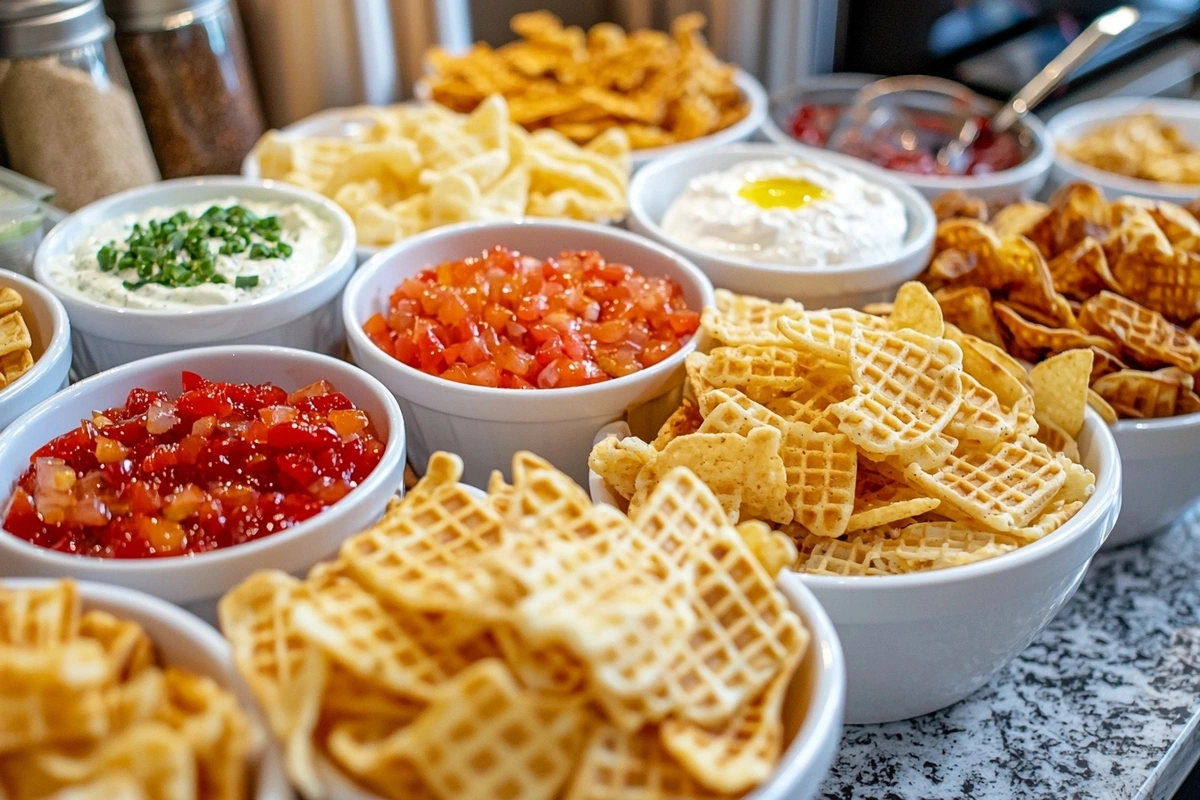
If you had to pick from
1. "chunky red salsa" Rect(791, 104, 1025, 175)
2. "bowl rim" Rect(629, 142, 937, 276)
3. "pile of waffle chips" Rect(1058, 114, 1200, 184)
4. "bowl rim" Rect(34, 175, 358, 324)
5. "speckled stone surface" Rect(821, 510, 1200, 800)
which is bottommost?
"speckled stone surface" Rect(821, 510, 1200, 800)

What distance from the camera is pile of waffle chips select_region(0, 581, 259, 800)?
0.90 meters

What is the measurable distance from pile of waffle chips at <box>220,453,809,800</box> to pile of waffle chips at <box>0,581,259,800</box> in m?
0.06

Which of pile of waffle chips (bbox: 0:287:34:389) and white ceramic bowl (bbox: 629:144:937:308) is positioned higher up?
pile of waffle chips (bbox: 0:287:34:389)

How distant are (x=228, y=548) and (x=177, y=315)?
1.99 feet

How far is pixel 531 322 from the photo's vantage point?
1.81m

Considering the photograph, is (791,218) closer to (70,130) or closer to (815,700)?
(815,700)

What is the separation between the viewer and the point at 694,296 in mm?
1943

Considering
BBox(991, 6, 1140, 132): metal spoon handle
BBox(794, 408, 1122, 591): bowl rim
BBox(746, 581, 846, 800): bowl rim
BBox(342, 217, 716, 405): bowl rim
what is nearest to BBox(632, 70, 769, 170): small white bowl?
BBox(342, 217, 716, 405): bowl rim

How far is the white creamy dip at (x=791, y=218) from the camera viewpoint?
6.90ft

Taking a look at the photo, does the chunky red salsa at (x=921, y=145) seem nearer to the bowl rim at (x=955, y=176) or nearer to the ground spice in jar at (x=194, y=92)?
the bowl rim at (x=955, y=176)

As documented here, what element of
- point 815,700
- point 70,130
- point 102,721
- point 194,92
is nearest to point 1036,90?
point 194,92

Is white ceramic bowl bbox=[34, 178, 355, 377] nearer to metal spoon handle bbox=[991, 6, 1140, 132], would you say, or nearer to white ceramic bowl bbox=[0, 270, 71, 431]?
white ceramic bowl bbox=[0, 270, 71, 431]

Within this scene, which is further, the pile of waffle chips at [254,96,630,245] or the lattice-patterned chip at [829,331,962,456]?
the pile of waffle chips at [254,96,630,245]

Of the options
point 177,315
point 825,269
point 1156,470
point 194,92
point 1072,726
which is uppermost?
point 194,92
